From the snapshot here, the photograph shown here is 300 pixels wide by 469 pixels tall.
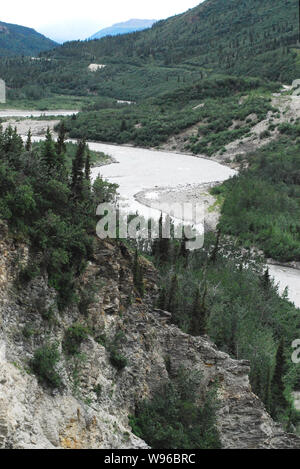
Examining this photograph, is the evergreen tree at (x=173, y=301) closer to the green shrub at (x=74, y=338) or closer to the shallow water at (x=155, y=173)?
the green shrub at (x=74, y=338)

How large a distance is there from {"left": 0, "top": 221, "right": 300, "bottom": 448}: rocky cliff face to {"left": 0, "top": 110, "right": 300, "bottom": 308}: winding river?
27.3 m

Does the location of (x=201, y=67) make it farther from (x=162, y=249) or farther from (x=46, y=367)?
(x=46, y=367)

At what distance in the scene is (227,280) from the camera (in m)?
40.1

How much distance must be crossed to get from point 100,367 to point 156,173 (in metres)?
63.0

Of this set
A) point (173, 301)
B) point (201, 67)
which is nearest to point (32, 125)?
point (173, 301)

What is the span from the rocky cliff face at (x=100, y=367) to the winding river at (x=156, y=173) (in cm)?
2732

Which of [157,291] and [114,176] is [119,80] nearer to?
[114,176]

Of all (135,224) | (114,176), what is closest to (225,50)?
(114,176)

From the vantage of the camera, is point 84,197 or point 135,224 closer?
point 84,197

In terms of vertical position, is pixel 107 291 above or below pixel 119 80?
below

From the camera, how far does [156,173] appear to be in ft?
256

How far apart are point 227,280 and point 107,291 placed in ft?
72.3

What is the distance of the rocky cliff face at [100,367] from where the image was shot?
12219 mm

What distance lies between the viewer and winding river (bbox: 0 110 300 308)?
52.3 m
